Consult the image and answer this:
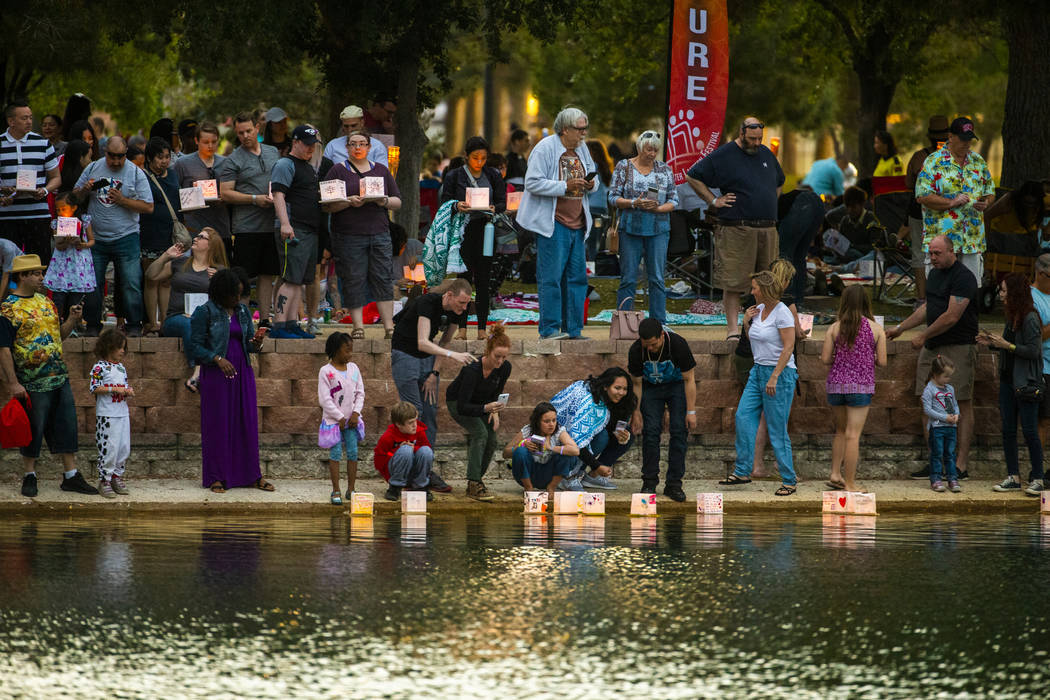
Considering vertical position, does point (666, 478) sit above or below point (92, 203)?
below

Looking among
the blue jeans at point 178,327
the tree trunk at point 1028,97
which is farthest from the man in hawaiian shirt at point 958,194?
the blue jeans at point 178,327

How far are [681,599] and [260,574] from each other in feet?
8.50

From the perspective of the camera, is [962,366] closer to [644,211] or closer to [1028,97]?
[644,211]

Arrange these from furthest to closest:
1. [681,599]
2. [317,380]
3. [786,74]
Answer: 1. [786,74]
2. [317,380]
3. [681,599]

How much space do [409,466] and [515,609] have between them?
4.42 m

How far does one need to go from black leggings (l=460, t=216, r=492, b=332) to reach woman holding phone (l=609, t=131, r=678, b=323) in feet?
3.96

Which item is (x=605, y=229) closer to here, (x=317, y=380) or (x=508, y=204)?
(x=508, y=204)

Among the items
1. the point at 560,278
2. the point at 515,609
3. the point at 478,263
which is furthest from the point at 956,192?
the point at 515,609

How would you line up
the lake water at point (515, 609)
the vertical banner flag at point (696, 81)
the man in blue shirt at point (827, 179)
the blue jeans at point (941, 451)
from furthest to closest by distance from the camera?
the man in blue shirt at point (827, 179), the vertical banner flag at point (696, 81), the blue jeans at point (941, 451), the lake water at point (515, 609)

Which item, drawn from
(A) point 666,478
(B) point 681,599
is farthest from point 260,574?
(A) point 666,478

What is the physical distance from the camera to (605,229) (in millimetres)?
22188

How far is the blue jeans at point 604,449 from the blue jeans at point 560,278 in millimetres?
1333

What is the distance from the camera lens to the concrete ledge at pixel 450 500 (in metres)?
13.3

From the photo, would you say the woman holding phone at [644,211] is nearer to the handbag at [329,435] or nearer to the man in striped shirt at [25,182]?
the handbag at [329,435]
